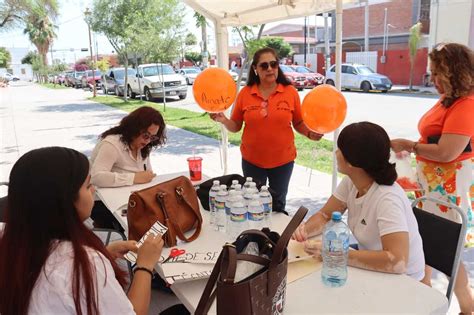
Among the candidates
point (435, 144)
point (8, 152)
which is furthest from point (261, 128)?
point (8, 152)

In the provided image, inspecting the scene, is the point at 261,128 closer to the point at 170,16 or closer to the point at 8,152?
the point at 8,152

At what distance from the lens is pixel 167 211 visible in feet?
5.93

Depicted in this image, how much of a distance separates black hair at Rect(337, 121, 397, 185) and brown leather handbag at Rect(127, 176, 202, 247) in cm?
79

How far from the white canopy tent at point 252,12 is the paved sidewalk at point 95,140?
138cm

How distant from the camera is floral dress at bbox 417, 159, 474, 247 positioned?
2242mm

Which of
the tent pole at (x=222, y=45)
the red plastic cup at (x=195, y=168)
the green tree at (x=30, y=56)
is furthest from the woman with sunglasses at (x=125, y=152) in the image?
the green tree at (x=30, y=56)

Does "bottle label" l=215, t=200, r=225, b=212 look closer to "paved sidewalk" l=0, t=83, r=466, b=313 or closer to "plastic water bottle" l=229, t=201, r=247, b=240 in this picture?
"plastic water bottle" l=229, t=201, r=247, b=240

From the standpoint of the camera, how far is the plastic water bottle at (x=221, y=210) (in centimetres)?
197

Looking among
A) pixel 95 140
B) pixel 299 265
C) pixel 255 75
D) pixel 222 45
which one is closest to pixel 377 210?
pixel 299 265

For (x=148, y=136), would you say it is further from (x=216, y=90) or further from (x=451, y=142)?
(x=451, y=142)

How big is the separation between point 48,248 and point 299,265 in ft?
3.15

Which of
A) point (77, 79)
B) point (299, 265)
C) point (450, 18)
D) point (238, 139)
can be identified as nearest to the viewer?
point (299, 265)

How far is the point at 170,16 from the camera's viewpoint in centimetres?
1363

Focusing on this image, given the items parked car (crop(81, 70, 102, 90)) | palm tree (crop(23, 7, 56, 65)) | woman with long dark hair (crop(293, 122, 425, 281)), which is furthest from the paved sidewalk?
palm tree (crop(23, 7, 56, 65))
